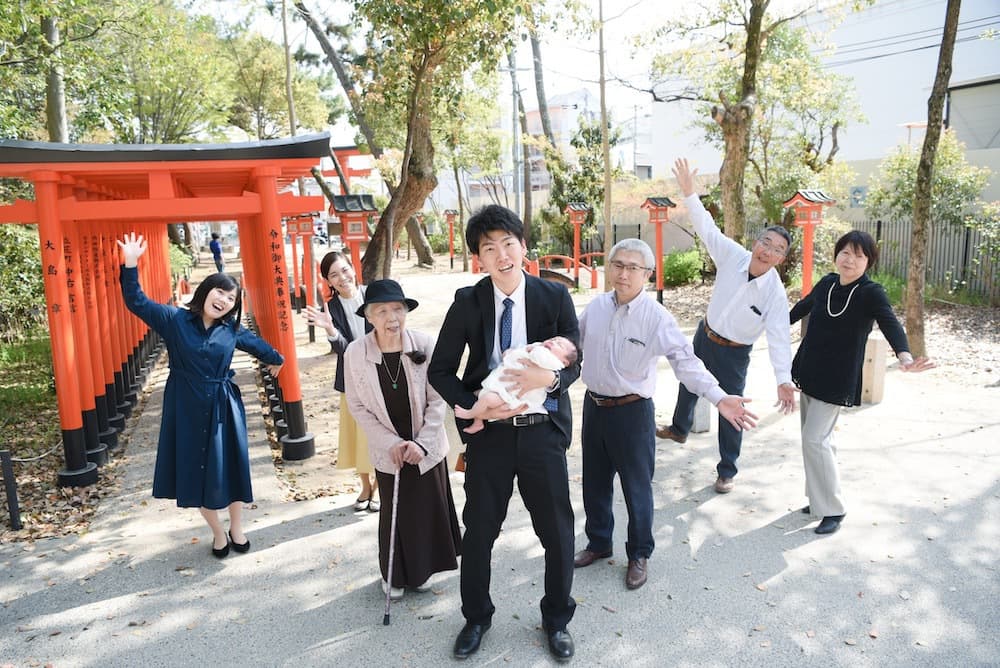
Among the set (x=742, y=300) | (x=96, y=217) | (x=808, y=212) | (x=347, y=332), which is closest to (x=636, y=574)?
(x=742, y=300)

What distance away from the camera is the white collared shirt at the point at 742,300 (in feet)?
14.2

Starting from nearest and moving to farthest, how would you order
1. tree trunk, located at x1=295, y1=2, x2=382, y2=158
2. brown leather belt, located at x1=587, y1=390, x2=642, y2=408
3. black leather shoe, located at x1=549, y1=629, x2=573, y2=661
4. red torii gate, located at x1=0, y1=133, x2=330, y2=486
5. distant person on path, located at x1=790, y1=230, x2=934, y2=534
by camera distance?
black leather shoe, located at x1=549, y1=629, x2=573, y2=661 → brown leather belt, located at x1=587, y1=390, x2=642, y2=408 → distant person on path, located at x1=790, y1=230, x2=934, y2=534 → red torii gate, located at x1=0, y1=133, x2=330, y2=486 → tree trunk, located at x1=295, y1=2, x2=382, y2=158

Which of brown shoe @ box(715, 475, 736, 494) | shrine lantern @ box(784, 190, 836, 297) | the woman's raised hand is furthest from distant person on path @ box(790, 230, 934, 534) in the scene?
shrine lantern @ box(784, 190, 836, 297)

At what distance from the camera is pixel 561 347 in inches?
108

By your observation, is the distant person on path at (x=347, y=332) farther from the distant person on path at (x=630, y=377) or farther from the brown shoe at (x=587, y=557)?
the distant person on path at (x=630, y=377)

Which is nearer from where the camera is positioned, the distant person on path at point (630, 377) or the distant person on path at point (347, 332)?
the distant person on path at point (630, 377)

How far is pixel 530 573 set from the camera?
3.82m

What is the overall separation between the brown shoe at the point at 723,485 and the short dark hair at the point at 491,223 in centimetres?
289

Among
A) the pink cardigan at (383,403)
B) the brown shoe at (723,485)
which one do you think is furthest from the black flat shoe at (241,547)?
the brown shoe at (723,485)

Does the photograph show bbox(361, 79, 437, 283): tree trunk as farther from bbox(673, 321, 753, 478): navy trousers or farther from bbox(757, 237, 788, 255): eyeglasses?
bbox(757, 237, 788, 255): eyeglasses

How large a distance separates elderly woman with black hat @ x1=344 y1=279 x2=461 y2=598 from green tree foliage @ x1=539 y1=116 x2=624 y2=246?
24137 millimetres

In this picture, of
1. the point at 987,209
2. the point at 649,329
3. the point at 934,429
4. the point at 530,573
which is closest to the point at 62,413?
the point at 530,573

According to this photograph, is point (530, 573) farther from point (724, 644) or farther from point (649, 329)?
point (649, 329)

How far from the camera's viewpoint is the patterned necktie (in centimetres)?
292
